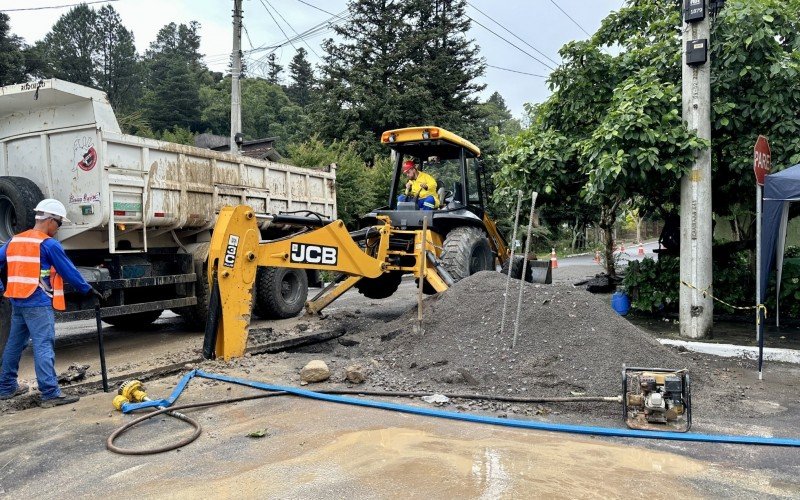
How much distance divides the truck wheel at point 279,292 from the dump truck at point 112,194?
111 centimetres

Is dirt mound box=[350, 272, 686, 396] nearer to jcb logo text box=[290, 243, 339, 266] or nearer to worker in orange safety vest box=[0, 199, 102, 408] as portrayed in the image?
jcb logo text box=[290, 243, 339, 266]

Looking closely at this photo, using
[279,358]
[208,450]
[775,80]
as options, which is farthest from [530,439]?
[775,80]

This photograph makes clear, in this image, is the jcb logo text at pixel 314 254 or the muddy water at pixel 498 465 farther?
the jcb logo text at pixel 314 254

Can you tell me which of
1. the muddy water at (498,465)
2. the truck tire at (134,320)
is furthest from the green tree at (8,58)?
the muddy water at (498,465)

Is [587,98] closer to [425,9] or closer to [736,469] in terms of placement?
[736,469]

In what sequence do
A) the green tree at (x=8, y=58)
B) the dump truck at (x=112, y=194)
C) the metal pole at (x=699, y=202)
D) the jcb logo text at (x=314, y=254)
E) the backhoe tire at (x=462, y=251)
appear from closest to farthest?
the jcb logo text at (x=314, y=254), the dump truck at (x=112, y=194), the metal pole at (x=699, y=202), the backhoe tire at (x=462, y=251), the green tree at (x=8, y=58)

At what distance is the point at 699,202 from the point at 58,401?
767 centimetres

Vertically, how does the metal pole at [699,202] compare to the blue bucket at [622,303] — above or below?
above

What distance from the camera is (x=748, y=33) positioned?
8312 millimetres

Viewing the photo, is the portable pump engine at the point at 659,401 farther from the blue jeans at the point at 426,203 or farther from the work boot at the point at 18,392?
the work boot at the point at 18,392

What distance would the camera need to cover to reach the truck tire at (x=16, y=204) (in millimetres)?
6945

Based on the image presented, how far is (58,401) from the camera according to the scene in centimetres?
530

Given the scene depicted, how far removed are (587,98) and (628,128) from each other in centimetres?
214

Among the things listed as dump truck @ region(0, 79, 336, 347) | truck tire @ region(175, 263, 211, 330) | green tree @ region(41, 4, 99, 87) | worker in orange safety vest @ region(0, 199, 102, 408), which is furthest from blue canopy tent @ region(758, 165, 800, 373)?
green tree @ region(41, 4, 99, 87)
